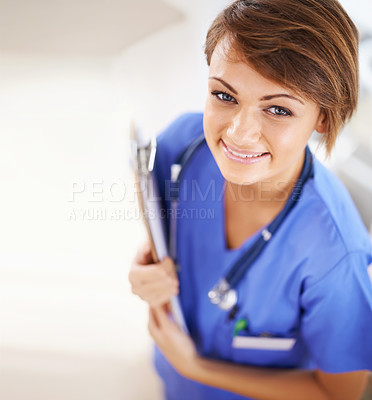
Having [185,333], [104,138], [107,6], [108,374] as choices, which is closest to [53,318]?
[108,374]

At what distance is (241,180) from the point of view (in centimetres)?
58

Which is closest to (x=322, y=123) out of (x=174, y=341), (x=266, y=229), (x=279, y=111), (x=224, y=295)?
(x=279, y=111)

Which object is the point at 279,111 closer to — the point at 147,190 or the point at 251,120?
the point at 251,120

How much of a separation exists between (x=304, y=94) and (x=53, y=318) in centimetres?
67

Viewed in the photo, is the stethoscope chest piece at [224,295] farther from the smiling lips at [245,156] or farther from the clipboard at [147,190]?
the smiling lips at [245,156]

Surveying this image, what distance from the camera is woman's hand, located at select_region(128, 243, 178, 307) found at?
752mm

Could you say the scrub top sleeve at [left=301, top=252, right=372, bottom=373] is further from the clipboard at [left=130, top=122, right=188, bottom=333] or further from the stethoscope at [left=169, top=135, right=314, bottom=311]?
the clipboard at [left=130, top=122, right=188, bottom=333]

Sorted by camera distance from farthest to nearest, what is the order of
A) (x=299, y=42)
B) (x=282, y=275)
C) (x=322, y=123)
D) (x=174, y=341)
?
(x=174, y=341) < (x=282, y=275) < (x=322, y=123) < (x=299, y=42)

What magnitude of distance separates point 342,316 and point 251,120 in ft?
1.15

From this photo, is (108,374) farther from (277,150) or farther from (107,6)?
(107,6)

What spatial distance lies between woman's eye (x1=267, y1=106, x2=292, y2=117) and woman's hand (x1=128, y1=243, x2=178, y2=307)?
36 cm

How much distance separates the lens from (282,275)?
2.32ft

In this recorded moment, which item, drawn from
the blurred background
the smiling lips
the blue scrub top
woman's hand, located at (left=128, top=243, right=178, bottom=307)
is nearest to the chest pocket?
the blue scrub top

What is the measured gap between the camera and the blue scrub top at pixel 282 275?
0.63 meters
